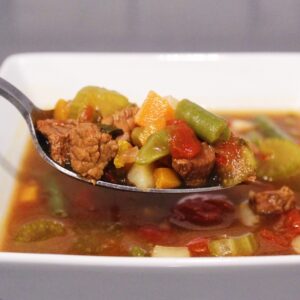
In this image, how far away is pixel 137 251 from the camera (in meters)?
1.89

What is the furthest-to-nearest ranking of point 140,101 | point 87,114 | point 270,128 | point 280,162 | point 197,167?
point 140,101
point 270,128
point 280,162
point 87,114
point 197,167

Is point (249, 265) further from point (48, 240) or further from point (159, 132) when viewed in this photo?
point (48, 240)

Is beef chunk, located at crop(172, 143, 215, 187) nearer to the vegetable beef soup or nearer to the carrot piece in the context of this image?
the vegetable beef soup

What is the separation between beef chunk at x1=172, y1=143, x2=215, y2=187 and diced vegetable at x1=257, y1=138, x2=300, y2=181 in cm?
45

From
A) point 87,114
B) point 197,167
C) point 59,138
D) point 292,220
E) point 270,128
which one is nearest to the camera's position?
point 197,167

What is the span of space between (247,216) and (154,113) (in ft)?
1.48

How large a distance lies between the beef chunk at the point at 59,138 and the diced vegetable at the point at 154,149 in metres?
0.25

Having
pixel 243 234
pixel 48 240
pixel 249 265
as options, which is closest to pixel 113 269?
pixel 249 265

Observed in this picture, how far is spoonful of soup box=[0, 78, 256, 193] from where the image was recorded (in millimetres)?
1888

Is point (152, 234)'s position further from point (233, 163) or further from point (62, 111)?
point (62, 111)

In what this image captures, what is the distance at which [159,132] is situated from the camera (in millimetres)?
1919

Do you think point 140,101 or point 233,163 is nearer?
point 233,163

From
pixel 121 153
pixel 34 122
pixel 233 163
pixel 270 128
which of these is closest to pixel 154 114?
pixel 121 153

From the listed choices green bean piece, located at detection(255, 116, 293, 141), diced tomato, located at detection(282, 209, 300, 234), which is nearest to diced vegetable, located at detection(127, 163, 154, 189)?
Result: diced tomato, located at detection(282, 209, 300, 234)
